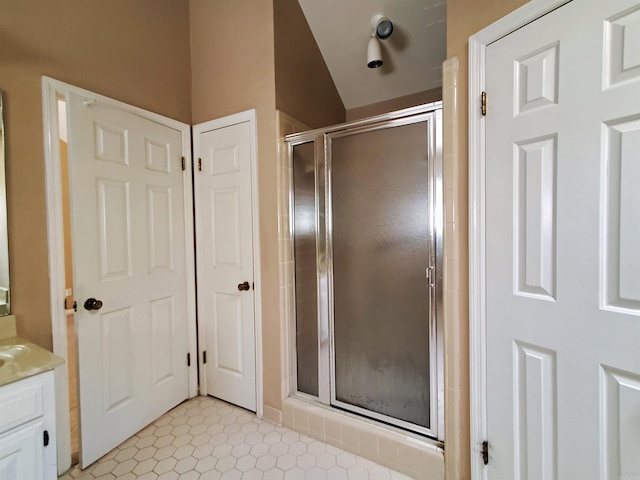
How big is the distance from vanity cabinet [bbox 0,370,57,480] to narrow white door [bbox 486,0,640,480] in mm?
1711

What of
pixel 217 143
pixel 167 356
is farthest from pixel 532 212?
pixel 167 356

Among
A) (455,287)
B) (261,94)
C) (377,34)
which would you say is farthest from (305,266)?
(377,34)

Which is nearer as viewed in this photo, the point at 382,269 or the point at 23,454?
the point at 23,454

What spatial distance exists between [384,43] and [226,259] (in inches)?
75.3

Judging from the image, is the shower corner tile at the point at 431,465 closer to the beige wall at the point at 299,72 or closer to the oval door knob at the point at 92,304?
the oval door knob at the point at 92,304

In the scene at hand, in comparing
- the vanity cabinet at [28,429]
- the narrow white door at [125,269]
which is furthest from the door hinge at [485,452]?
the narrow white door at [125,269]

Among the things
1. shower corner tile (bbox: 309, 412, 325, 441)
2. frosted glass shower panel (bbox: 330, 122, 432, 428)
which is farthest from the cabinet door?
frosted glass shower panel (bbox: 330, 122, 432, 428)

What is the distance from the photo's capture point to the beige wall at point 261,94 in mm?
1824

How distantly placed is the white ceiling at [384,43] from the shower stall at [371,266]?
0.95 meters

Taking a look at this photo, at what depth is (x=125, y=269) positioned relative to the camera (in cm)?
173

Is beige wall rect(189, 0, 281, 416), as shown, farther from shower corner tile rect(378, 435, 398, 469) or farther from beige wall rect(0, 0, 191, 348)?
shower corner tile rect(378, 435, 398, 469)

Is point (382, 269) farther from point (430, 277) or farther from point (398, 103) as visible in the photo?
point (398, 103)

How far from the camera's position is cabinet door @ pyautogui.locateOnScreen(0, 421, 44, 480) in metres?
0.93

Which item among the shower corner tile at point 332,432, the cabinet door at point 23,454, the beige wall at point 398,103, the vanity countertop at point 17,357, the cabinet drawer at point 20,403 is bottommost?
the shower corner tile at point 332,432
